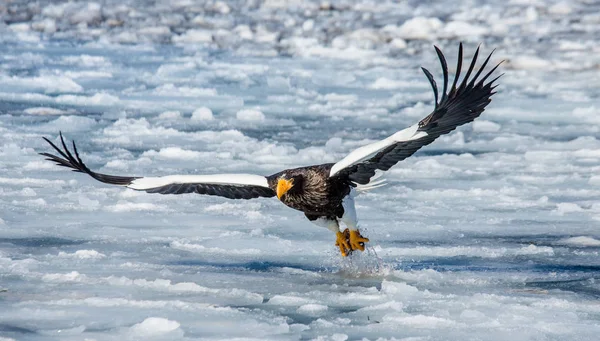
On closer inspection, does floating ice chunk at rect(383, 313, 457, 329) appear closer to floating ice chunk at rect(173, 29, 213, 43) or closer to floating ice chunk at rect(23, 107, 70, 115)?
floating ice chunk at rect(23, 107, 70, 115)

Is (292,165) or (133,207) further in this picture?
(292,165)

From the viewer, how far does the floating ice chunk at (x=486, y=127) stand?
34.2 ft

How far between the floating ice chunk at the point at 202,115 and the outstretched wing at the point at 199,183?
14.8ft

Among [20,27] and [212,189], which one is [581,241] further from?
[20,27]

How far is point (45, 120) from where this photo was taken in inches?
418

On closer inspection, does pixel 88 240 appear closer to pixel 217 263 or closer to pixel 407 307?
pixel 217 263

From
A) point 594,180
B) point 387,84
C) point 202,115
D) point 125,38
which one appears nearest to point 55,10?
point 125,38

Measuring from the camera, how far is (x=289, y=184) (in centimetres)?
584

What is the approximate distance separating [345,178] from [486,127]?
15.5 ft

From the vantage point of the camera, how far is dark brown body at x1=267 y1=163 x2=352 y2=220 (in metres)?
5.93

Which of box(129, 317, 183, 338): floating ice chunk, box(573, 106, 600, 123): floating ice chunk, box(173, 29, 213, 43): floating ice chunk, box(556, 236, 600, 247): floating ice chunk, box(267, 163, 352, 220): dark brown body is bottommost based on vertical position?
box(129, 317, 183, 338): floating ice chunk

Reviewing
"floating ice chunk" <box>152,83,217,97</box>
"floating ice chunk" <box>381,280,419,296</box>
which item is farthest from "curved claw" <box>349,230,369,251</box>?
"floating ice chunk" <box>152,83,217,97</box>

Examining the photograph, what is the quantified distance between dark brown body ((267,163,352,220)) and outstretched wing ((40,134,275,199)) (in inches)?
7.2

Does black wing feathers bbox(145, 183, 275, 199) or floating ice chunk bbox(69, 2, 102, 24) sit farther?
floating ice chunk bbox(69, 2, 102, 24)
